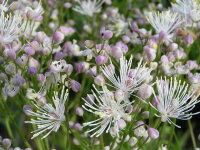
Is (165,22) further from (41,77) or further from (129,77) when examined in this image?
(41,77)

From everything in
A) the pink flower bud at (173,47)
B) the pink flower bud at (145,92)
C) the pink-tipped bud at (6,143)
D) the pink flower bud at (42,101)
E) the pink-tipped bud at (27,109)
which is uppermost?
the pink flower bud at (173,47)

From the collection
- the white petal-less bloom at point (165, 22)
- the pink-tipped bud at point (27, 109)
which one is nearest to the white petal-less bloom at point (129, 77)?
the pink-tipped bud at point (27, 109)

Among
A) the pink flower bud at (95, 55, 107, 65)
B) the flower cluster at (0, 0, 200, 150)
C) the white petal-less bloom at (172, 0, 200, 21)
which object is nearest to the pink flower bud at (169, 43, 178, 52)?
the flower cluster at (0, 0, 200, 150)

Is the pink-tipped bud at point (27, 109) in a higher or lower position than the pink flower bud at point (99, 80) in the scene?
lower

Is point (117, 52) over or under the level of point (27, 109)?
over

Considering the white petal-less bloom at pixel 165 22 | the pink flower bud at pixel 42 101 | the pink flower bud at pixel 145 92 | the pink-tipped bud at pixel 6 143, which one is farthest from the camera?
the white petal-less bloom at pixel 165 22

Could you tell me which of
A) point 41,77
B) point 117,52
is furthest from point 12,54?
point 117,52

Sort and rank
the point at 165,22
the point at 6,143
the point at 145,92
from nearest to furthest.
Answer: the point at 145,92 → the point at 6,143 → the point at 165,22

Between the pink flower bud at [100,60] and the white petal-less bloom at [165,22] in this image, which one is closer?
the pink flower bud at [100,60]

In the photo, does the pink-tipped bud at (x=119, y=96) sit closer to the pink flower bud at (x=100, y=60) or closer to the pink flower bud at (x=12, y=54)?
the pink flower bud at (x=100, y=60)

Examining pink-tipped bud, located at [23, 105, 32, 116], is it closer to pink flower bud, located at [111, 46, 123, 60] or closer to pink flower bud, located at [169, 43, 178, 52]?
pink flower bud, located at [111, 46, 123, 60]
